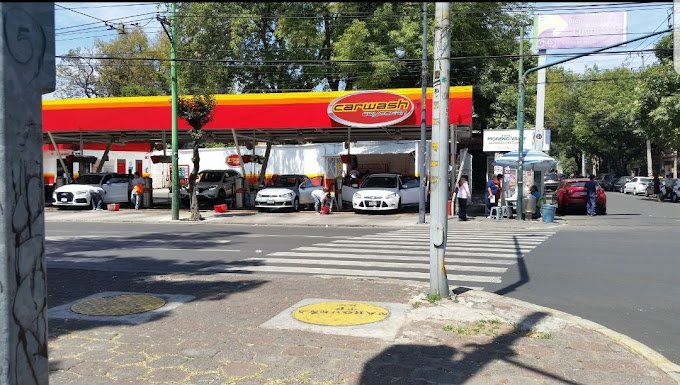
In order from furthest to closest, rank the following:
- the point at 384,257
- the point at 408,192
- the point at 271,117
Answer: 1. the point at 271,117
2. the point at 408,192
3. the point at 384,257

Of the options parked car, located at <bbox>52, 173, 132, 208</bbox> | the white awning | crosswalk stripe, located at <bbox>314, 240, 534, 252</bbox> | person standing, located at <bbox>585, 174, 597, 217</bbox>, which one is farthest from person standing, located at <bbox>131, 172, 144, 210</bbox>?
person standing, located at <bbox>585, 174, 597, 217</bbox>

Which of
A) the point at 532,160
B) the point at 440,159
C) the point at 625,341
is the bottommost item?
the point at 625,341

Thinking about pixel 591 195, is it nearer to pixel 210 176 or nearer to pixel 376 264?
pixel 376 264

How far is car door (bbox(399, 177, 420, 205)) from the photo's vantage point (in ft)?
75.1

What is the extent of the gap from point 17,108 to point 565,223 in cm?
1948

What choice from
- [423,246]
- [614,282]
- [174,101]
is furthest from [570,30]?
[614,282]

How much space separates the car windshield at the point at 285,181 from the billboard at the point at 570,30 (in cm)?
1194

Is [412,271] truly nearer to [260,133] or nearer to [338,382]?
[338,382]

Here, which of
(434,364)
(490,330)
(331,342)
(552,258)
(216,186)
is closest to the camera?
(434,364)

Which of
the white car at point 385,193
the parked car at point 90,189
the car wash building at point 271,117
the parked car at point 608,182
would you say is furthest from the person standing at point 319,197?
the parked car at point 608,182

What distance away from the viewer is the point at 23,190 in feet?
8.91

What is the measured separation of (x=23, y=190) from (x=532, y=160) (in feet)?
65.6

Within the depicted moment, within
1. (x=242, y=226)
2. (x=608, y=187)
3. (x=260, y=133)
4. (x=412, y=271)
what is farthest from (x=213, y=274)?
(x=608, y=187)

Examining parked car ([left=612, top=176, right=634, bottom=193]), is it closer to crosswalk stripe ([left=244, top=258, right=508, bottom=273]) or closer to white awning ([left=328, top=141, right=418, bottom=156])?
white awning ([left=328, top=141, right=418, bottom=156])
